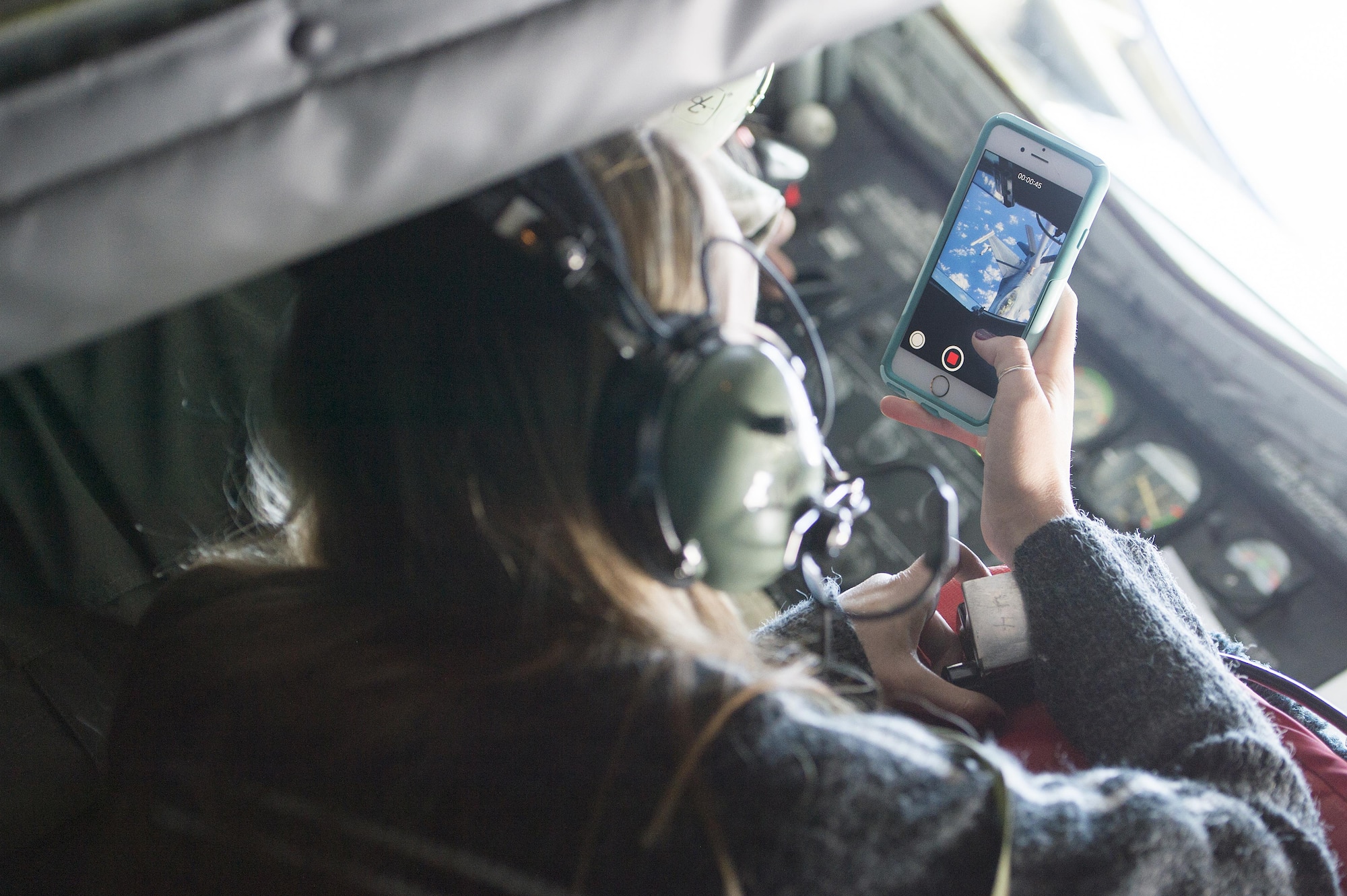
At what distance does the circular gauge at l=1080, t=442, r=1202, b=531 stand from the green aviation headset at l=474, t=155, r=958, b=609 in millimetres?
947

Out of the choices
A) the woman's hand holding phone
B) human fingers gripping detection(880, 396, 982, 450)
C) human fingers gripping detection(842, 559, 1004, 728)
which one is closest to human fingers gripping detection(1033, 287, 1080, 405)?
the woman's hand holding phone

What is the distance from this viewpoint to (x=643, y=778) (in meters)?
0.49

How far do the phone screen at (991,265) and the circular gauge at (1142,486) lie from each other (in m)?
0.49

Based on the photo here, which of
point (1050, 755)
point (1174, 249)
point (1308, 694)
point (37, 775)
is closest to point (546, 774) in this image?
point (1050, 755)

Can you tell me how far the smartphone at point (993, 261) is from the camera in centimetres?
89

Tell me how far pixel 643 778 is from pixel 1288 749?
1.89 feet

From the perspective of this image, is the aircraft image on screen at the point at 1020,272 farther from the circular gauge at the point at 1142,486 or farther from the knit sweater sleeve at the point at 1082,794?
the circular gauge at the point at 1142,486

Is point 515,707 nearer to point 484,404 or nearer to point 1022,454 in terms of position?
point 484,404

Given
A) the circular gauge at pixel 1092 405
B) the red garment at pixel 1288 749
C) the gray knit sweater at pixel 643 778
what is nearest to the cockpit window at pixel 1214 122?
the circular gauge at pixel 1092 405

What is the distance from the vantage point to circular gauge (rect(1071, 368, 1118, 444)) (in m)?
1.35

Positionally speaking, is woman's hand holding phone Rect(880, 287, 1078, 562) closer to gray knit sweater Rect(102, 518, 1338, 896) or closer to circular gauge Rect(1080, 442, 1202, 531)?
gray knit sweater Rect(102, 518, 1338, 896)

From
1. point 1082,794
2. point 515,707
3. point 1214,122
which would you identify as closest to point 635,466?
point 515,707

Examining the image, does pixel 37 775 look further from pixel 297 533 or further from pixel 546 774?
pixel 546 774

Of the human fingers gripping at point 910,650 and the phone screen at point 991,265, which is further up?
the phone screen at point 991,265
